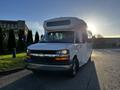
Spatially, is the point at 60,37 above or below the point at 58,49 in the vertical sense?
above

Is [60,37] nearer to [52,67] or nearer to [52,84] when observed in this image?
[52,67]

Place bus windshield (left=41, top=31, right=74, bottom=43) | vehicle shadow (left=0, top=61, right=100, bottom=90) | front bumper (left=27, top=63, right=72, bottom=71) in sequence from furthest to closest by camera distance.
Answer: bus windshield (left=41, top=31, right=74, bottom=43)
front bumper (left=27, top=63, right=72, bottom=71)
vehicle shadow (left=0, top=61, right=100, bottom=90)

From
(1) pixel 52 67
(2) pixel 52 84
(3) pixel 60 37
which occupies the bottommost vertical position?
(2) pixel 52 84

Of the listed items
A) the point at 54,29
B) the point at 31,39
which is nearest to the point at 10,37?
the point at 31,39

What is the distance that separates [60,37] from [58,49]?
1.51 meters

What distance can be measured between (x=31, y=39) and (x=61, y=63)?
31.9m

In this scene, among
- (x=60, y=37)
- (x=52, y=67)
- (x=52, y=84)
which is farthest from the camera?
(x=60, y=37)

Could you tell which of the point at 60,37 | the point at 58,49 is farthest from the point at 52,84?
the point at 60,37

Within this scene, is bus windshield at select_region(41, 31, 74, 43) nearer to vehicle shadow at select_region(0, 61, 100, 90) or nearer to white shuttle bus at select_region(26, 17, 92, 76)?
white shuttle bus at select_region(26, 17, 92, 76)

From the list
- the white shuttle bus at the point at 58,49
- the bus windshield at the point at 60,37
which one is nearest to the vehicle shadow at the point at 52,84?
the white shuttle bus at the point at 58,49

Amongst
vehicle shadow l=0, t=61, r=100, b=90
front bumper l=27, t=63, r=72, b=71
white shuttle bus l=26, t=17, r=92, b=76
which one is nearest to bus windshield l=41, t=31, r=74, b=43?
white shuttle bus l=26, t=17, r=92, b=76

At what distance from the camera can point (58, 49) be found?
6.61m

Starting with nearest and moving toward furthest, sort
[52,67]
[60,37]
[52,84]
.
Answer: [52,84] < [52,67] < [60,37]

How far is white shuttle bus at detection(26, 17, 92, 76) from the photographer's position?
662 cm
